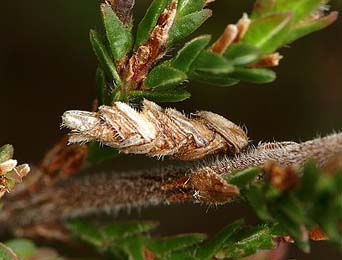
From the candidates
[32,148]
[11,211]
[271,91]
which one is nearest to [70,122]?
[11,211]

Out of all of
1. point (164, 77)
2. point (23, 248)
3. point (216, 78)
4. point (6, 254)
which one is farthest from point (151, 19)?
point (23, 248)

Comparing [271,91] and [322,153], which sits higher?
[322,153]

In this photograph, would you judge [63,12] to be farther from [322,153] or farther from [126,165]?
[322,153]

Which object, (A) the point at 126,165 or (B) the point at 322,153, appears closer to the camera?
(B) the point at 322,153

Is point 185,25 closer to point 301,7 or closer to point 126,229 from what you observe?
point 301,7

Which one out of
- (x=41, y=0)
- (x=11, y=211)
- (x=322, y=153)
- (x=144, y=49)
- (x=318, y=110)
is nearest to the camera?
(x=322, y=153)

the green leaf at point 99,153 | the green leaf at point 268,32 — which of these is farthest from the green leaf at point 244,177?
the green leaf at point 99,153

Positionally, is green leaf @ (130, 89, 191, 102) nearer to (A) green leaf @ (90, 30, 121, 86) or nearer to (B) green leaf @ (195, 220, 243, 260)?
(A) green leaf @ (90, 30, 121, 86)
